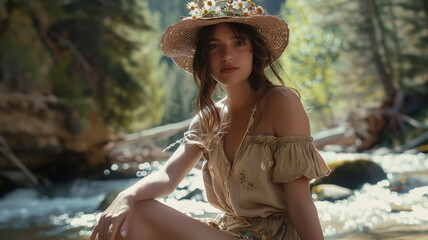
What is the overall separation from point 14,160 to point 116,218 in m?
6.37

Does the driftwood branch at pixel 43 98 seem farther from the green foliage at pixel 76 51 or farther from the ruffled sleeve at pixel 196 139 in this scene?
the ruffled sleeve at pixel 196 139

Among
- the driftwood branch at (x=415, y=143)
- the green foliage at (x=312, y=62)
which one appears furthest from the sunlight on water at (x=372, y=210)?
the green foliage at (x=312, y=62)

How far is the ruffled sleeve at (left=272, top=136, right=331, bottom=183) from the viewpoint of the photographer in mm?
1577

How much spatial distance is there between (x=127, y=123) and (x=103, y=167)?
1.05m

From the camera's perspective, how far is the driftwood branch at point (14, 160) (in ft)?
23.6

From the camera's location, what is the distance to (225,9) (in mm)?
1836

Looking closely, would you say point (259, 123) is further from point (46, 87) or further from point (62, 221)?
point (46, 87)

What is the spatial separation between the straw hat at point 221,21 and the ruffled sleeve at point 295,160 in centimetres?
45

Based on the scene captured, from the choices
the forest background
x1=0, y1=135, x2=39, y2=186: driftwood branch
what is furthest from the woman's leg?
x1=0, y1=135, x2=39, y2=186: driftwood branch

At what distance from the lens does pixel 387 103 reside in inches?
452

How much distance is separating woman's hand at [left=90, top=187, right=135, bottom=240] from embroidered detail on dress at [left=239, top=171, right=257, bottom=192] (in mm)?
375

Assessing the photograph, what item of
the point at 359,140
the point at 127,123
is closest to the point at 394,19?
the point at 359,140

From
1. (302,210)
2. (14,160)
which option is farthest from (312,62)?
(302,210)

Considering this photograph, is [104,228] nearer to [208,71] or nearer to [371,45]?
[208,71]
